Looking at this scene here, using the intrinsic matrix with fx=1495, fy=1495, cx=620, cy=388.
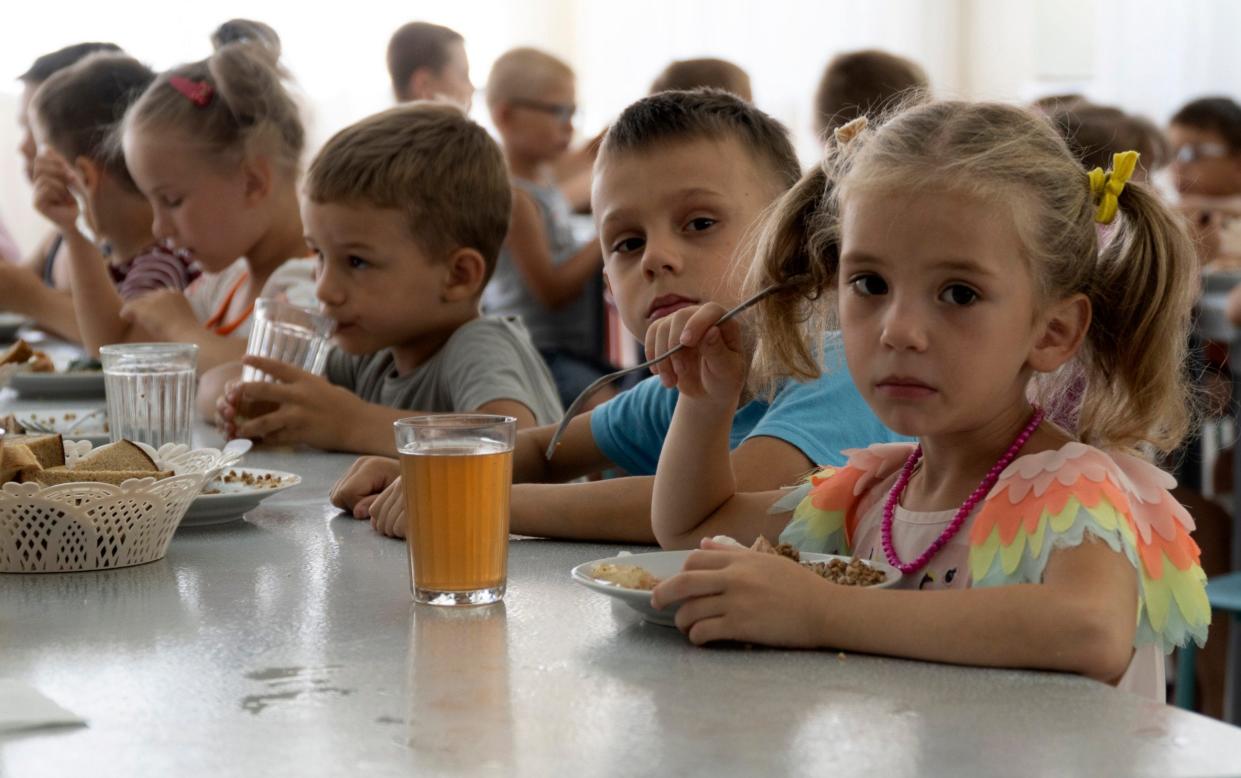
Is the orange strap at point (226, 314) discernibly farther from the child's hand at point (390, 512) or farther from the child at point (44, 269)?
the child's hand at point (390, 512)

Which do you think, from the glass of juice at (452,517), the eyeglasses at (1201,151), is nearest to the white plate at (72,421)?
the glass of juice at (452,517)

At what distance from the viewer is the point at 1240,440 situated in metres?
2.68

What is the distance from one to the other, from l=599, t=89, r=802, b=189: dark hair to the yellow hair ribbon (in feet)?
1.73

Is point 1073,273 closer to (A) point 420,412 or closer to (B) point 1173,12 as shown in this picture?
(A) point 420,412

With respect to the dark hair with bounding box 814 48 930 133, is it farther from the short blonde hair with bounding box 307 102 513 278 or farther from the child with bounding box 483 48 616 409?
the short blonde hair with bounding box 307 102 513 278

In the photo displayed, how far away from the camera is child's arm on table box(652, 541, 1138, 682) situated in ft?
2.73

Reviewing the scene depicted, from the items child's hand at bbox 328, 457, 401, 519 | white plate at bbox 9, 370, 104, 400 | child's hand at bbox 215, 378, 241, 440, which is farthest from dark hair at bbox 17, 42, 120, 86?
child's hand at bbox 328, 457, 401, 519

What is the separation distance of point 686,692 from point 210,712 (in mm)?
248

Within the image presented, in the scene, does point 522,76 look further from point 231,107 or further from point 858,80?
point 231,107

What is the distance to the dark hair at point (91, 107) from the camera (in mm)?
2947

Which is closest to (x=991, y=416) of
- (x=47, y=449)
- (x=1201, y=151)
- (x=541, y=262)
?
(x=47, y=449)

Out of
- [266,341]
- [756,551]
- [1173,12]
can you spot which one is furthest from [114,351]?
[1173,12]

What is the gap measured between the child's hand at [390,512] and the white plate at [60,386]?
112cm

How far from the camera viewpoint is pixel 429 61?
13.7 ft
